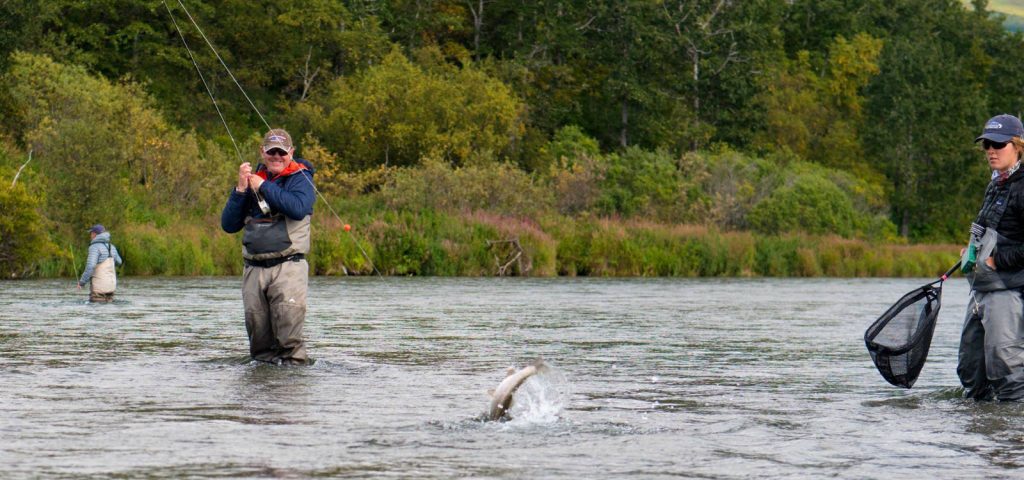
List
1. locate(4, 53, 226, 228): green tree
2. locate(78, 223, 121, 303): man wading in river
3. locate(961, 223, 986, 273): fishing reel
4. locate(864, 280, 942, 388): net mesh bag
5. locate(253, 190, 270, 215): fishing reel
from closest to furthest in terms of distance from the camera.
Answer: locate(961, 223, 986, 273): fishing reel
locate(864, 280, 942, 388): net mesh bag
locate(253, 190, 270, 215): fishing reel
locate(78, 223, 121, 303): man wading in river
locate(4, 53, 226, 228): green tree

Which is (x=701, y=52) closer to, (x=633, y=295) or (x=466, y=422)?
(x=633, y=295)

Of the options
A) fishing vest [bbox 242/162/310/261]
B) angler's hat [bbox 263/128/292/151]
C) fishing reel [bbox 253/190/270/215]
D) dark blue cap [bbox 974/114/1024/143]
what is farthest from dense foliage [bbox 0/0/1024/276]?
dark blue cap [bbox 974/114/1024/143]

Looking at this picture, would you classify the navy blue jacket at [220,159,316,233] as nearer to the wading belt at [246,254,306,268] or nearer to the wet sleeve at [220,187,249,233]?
the wet sleeve at [220,187,249,233]

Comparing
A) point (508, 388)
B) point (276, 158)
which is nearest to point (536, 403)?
point (508, 388)

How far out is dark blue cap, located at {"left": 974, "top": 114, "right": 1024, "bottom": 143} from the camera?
1027 cm

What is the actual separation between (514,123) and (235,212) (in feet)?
179

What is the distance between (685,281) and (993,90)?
5767 centimetres

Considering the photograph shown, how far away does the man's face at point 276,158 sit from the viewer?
1211 cm

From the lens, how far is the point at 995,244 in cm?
1032

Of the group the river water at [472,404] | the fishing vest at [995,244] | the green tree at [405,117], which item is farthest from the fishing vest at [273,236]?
the green tree at [405,117]

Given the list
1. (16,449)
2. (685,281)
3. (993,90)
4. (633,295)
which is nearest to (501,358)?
(16,449)

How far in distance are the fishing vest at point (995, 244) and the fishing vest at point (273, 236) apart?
4860 mm

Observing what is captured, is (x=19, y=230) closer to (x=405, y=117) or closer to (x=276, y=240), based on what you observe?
(x=276, y=240)

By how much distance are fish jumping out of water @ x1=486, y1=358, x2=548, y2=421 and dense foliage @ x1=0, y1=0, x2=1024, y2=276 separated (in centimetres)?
2524
